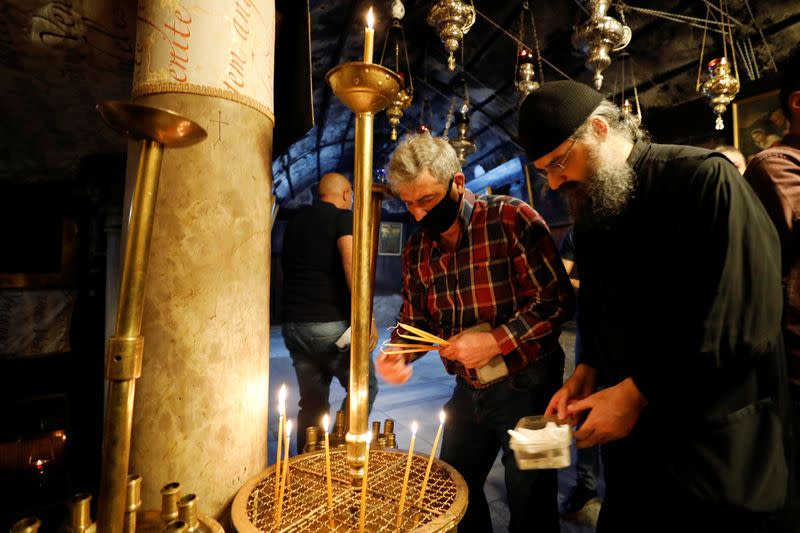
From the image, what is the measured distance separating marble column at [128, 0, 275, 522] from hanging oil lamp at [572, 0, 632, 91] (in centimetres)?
362

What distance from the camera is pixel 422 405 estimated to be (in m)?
5.96

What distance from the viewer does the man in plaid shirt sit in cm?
191

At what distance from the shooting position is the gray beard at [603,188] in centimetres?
158

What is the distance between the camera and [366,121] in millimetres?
1102

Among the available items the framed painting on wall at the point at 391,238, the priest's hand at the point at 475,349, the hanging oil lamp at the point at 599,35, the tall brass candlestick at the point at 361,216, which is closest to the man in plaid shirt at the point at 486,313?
the priest's hand at the point at 475,349

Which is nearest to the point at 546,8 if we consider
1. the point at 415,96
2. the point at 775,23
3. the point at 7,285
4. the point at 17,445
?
the point at 775,23

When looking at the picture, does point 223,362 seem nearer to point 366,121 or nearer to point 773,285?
point 366,121

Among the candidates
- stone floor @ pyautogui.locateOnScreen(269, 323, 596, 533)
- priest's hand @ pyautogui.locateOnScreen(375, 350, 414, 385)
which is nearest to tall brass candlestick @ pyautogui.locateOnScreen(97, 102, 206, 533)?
priest's hand @ pyautogui.locateOnScreen(375, 350, 414, 385)

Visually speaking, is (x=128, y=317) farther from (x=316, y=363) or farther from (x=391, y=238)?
(x=391, y=238)

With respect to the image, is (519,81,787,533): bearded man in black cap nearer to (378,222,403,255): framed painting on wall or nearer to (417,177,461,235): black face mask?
(417,177,461,235): black face mask

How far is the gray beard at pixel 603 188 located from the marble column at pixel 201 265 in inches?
53.5

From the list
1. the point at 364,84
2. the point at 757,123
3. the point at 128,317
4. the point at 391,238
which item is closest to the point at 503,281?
the point at 364,84

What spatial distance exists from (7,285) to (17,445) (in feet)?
2.99

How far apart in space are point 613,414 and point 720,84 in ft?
13.3
